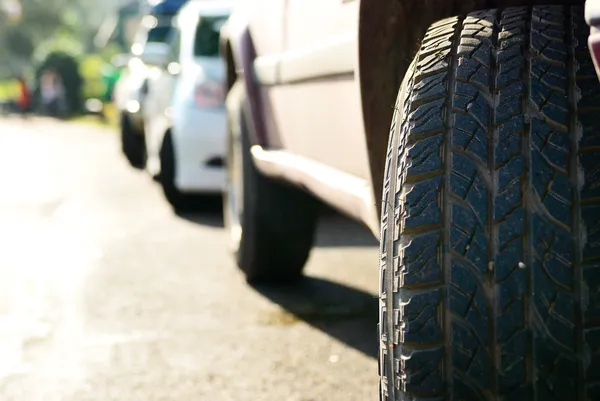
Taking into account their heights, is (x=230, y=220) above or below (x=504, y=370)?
below

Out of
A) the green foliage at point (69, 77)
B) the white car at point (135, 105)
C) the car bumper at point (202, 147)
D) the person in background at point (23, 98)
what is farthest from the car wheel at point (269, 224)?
the green foliage at point (69, 77)

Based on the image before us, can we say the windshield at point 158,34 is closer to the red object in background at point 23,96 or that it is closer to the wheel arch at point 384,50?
the wheel arch at point 384,50

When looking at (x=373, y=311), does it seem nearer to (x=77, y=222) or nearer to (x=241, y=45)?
(x=241, y=45)

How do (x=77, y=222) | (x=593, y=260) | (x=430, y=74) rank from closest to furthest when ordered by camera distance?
(x=593, y=260)
(x=430, y=74)
(x=77, y=222)

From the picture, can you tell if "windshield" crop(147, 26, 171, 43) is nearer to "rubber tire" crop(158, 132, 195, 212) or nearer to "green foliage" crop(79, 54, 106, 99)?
"rubber tire" crop(158, 132, 195, 212)

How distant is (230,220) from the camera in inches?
244

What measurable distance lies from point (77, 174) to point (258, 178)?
26.8 ft

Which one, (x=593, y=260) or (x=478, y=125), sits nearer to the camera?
(x=593, y=260)

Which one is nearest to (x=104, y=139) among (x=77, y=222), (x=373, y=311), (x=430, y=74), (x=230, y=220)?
(x=77, y=222)

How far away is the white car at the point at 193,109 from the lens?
820 cm

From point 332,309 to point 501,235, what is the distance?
2.73 meters

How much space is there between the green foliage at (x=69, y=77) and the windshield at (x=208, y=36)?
31.9 metres

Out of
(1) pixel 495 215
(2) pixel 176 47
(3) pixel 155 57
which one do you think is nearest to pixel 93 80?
(2) pixel 176 47

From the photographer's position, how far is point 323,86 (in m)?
3.67
